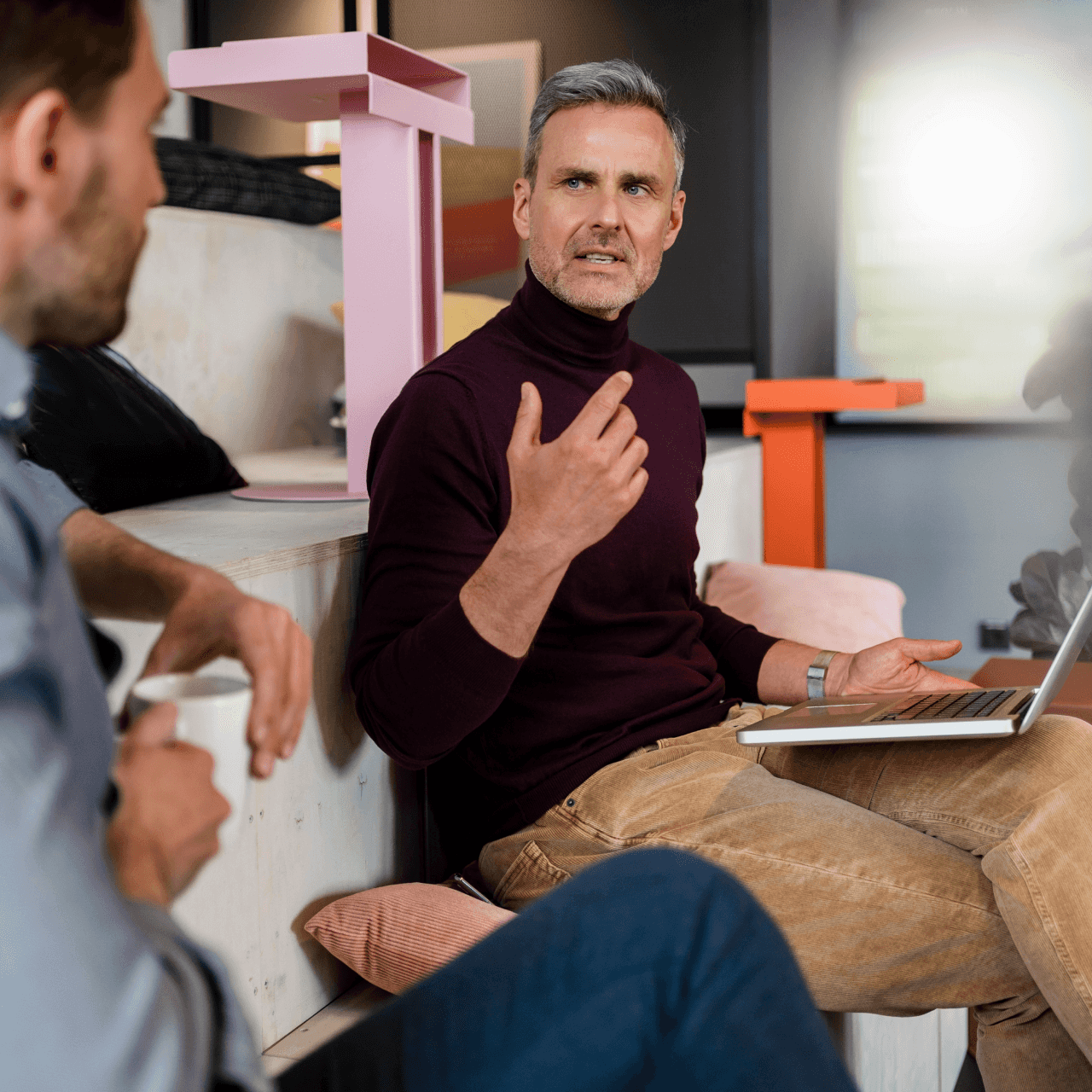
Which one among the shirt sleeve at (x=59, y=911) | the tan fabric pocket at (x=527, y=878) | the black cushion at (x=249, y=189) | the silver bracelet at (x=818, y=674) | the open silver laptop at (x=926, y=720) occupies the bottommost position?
the tan fabric pocket at (x=527, y=878)

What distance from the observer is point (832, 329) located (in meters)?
2.70

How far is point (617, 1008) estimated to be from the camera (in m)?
0.56

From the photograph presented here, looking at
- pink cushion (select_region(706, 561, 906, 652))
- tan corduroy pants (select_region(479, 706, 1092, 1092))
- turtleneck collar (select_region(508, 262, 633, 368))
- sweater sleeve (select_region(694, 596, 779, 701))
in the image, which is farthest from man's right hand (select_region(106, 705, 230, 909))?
pink cushion (select_region(706, 561, 906, 652))

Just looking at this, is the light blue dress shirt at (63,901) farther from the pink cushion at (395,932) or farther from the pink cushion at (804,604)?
the pink cushion at (804,604)

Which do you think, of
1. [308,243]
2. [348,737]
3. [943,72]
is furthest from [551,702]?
[943,72]

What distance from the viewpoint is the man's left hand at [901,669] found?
1.15 metres

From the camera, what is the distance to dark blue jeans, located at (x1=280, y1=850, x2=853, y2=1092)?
537mm

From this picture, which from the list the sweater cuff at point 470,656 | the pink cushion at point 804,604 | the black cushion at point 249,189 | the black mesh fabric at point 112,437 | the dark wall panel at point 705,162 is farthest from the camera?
the dark wall panel at point 705,162

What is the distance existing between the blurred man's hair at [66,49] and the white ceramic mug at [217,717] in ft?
0.54

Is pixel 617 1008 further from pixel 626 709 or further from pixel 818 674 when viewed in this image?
pixel 818 674

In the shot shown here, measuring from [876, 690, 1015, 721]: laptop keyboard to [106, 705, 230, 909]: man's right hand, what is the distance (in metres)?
0.65

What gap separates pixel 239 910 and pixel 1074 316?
7.77 ft

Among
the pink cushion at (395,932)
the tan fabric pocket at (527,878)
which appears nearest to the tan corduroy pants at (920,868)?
the tan fabric pocket at (527,878)

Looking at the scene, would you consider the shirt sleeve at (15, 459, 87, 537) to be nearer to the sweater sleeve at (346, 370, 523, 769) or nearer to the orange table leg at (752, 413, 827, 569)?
the sweater sleeve at (346, 370, 523, 769)
